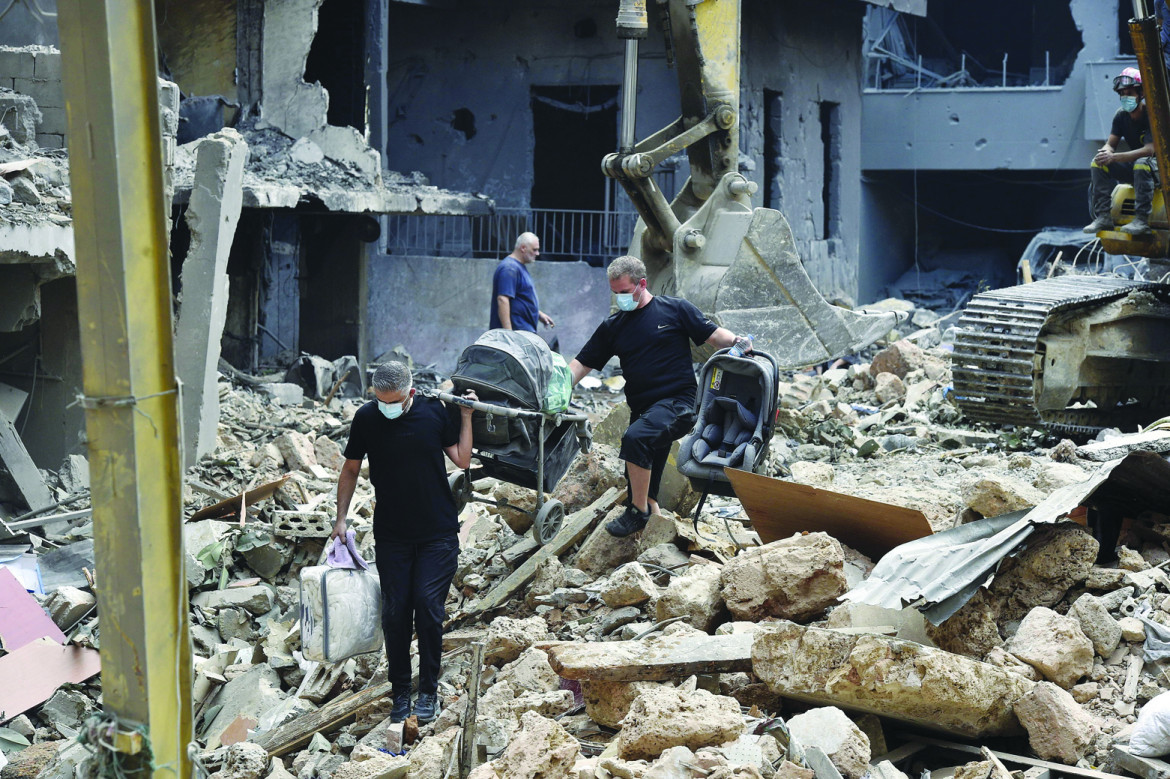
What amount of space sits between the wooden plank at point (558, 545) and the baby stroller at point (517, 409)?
1.75 feet

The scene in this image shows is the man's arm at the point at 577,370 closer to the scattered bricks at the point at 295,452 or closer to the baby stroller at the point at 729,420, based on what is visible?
the baby stroller at the point at 729,420

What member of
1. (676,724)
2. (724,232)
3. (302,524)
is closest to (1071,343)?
(724,232)

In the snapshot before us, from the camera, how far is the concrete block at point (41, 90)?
370 inches

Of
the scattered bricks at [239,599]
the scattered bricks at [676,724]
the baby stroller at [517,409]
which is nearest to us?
the scattered bricks at [676,724]

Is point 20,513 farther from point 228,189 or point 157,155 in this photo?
point 157,155

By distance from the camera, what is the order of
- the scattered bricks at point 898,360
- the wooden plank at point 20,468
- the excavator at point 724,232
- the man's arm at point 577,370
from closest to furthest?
the man's arm at point 577,370 → the wooden plank at point 20,468 → the excavator at point 724,232 → the scattered bricks at point 898,360

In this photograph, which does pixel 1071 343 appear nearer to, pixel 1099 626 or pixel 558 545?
pixel 558 545

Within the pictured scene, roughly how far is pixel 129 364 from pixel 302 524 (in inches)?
193

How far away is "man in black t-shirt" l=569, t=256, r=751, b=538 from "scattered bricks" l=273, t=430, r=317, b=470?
157 inches

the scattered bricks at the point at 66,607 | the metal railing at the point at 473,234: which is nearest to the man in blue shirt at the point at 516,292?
the scattered bricks at the point at 66,607

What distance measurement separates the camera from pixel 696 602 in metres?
5.97

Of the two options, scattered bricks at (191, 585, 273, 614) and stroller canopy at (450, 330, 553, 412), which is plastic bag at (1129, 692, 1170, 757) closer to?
stroller canopy at (450, 330, 553, 412)

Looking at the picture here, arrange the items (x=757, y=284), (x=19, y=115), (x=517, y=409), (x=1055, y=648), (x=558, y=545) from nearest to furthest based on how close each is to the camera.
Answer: (x=1055, y=648), (x=517, y=409), (x=558, y=545), (x=19, y=115), (x=757, y=284)

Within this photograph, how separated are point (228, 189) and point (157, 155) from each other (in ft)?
23.6
